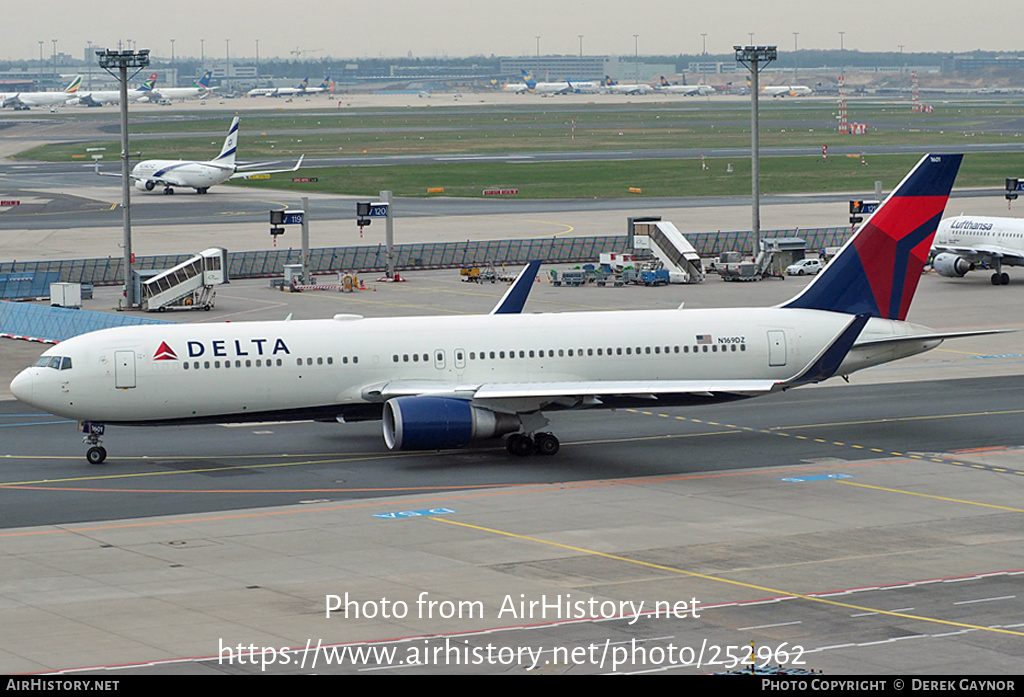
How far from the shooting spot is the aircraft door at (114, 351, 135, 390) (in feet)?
144

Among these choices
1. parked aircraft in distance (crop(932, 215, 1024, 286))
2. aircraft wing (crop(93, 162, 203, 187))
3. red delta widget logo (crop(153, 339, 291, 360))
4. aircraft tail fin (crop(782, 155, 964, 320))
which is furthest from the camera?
aircraft wing (crop(93, 162, 203, 187))

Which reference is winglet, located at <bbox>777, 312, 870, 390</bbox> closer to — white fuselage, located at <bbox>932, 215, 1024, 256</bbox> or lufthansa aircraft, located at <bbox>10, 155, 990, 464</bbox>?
lufthansa aircraft, located at <bbox>10, 155, 990, 464</bbox>

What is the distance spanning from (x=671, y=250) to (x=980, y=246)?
1836cm

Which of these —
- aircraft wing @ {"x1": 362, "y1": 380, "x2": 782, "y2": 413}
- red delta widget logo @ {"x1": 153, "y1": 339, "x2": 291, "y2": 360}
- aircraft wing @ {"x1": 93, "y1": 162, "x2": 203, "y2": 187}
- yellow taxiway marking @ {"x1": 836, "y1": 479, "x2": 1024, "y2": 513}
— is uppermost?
aircraft wing @ {"x1": 93, "y1": 162, "x2": 203, "y2": 187}

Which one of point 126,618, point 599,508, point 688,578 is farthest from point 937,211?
point 126,618

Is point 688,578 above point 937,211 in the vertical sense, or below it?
below

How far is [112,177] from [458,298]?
93.9 m

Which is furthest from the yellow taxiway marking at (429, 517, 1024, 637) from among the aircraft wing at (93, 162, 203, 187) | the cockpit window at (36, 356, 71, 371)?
the aircraft wing at (93, 162, 203, 187)

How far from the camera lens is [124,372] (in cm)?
4394

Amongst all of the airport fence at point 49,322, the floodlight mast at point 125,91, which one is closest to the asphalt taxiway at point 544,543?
the airport fence at point 49,322

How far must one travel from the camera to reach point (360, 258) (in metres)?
97.0

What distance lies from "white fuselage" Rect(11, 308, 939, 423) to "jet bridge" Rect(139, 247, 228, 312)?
112 feet

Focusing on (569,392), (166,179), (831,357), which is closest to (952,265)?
(831,357)

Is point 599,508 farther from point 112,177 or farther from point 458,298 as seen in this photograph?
point 112,177
